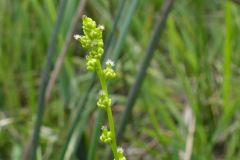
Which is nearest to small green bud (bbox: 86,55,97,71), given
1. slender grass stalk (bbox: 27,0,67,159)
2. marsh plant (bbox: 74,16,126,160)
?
marsh plant (bbox: 74,16,126,160)

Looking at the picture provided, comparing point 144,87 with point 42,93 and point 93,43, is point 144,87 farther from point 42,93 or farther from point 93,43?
point 93,43

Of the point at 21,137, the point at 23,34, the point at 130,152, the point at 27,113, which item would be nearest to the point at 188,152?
the point at 130,152

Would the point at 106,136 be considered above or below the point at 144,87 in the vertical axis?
below

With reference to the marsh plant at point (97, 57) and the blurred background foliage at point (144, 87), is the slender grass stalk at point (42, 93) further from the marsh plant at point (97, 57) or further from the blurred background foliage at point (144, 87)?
the marsh plant at point (97, 57)

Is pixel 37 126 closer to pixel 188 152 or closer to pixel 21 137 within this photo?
pixel 188 152

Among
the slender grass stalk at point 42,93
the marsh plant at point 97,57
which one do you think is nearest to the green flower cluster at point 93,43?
the marsh plant at point 97,57

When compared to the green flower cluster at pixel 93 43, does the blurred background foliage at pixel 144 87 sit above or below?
above

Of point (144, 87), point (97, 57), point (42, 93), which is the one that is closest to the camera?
point (97, 57)

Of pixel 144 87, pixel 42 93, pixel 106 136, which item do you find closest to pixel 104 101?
pixel 106 136
